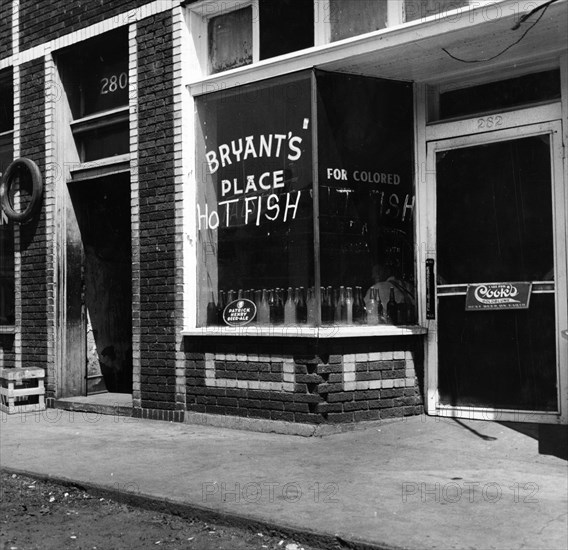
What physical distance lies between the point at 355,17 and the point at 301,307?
283 centimetres

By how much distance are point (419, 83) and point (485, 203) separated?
56.8 inches

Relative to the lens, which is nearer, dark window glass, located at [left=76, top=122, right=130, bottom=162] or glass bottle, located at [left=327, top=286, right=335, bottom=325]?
glass bottle, located at [left=327, top=286, right=335, bottom=325]

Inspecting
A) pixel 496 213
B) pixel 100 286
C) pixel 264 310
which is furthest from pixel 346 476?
pixel 100 286

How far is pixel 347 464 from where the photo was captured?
630cm

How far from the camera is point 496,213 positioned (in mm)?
7480

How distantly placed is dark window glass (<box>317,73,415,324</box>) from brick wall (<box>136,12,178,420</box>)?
1.90m

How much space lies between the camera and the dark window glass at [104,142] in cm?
975

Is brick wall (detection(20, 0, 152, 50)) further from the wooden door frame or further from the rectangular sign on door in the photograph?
the rectangular sign on door

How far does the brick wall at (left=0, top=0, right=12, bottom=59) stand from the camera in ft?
35.6

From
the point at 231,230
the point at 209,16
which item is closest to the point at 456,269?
the point at 231,230

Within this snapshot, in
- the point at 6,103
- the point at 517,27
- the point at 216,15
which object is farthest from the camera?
the point at 6,103

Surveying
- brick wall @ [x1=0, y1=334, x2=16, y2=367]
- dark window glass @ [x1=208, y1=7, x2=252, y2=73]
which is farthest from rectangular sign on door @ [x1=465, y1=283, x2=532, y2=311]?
brick wall @ [x1=0, y1=334, x2=16, y2=367]

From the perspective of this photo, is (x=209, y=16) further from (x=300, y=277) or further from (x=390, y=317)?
(x=390, y=317)

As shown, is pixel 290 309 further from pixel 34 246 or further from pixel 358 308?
pixel 34 246
